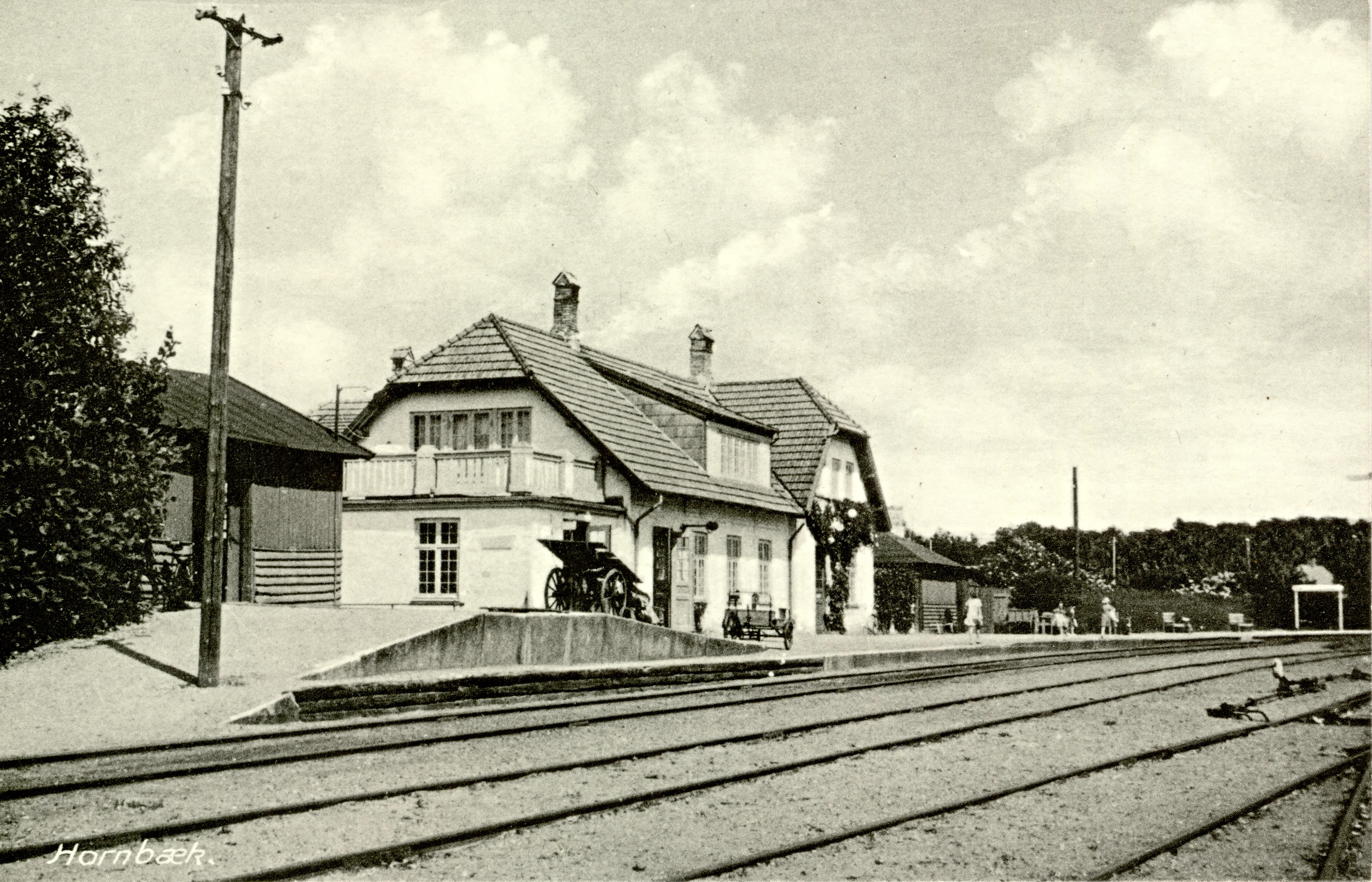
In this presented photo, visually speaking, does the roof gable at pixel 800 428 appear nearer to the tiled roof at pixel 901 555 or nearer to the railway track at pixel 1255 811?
the tiled roof at pixel 901 555

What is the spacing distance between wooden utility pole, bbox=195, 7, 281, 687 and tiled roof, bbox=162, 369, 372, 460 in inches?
226

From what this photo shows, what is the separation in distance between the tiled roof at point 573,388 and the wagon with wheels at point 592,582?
14.6 ft

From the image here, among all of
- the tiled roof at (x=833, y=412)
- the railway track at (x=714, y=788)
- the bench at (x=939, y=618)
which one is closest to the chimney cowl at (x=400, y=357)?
the tiled roof at (x=833, y=412)

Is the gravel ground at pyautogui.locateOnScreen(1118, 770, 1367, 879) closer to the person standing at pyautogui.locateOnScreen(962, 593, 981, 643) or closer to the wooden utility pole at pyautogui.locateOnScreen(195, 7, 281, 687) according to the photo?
the wooden utility pole at pyautogui.locateOnScreen(195, 7, 281, 687)

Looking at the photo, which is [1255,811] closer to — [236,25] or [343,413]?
[236,25]

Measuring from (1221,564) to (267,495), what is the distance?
5075 centimetres

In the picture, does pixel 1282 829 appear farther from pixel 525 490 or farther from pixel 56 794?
pixel 525 490

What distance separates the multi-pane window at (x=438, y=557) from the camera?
27.7 meters

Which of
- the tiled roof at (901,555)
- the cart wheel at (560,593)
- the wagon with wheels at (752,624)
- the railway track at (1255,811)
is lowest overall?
the railway track at (1255,811)

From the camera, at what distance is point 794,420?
40.7 meters

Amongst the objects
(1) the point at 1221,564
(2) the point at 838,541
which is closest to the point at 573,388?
(2) the point at 838,541

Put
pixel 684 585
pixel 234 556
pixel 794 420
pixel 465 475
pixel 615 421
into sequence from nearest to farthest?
pixel 234 556
pixel 465 475
pixel 615 421
pixel 684 585
pixel 794 420

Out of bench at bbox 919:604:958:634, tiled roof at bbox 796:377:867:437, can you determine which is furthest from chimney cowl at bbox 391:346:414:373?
bench at bbox 919:604:958:634

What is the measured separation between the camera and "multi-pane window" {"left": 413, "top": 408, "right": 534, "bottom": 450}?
29.9 meters
